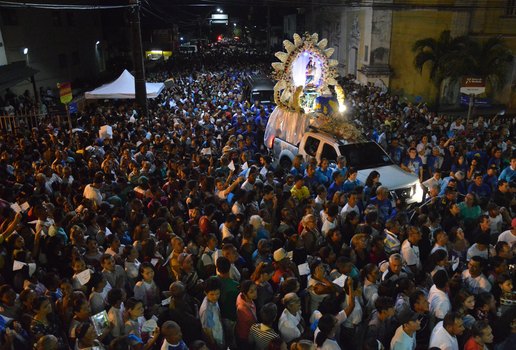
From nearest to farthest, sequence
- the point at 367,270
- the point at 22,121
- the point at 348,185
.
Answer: the point at 367,270 → the point at 348,185 → the point at 22,121

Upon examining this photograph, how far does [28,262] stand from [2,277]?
14.6 inches

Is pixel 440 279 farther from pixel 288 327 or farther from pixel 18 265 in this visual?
pixel 18 265

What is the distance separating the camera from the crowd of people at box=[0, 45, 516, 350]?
433 centimetres

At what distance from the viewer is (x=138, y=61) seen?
15.9 meters

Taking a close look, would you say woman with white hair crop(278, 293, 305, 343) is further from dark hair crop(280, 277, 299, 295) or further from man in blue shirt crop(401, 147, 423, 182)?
man in blue shirt crop(401, 147, 423, 182)

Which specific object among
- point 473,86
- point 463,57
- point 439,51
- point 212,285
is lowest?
point 212,285

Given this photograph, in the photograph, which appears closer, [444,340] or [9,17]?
[444,340]

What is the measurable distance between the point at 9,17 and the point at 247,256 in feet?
73.6

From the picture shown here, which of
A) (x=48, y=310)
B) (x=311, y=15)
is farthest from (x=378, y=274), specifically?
(x=311, y=15)

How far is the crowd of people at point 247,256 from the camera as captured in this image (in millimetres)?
4332

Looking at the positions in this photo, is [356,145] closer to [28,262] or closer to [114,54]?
Result: [28,262]

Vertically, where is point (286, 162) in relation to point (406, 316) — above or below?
below

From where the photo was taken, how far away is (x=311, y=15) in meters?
35.8

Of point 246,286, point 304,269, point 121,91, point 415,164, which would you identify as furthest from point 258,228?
point 121,91
